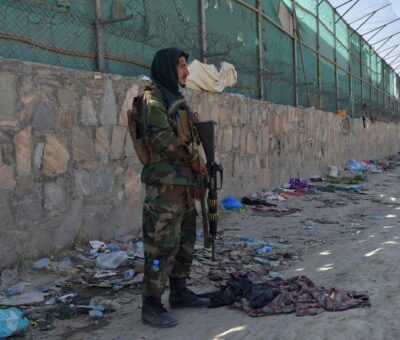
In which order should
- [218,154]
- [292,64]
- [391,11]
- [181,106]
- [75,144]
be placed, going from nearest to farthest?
[181,106] < [75,144] < [218,154] < [292,64] < [391,11]

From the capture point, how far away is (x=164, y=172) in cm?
289

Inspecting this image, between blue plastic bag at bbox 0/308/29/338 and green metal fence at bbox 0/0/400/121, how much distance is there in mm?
2043

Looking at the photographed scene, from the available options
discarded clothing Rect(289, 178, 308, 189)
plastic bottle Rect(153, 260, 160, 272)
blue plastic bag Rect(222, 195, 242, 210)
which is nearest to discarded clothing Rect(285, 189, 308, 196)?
discarded clothing Rect(289, 178, 308, 189)

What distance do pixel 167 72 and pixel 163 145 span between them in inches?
18.5

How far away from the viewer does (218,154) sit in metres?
7.00

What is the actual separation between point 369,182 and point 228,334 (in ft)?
31.7

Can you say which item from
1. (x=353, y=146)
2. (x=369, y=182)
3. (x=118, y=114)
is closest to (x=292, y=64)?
(x=369, y=182)

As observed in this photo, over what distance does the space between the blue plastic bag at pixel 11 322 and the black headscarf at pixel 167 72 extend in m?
1.51

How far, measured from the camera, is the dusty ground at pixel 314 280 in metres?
2.58

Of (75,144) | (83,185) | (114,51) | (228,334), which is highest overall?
(114,51)

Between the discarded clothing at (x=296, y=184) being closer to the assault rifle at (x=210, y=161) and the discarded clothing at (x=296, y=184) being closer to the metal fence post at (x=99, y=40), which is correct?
the metal fence post at (x=99, y=40)

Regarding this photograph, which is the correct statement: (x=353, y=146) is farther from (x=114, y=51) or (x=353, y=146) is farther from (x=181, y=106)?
(x=181, y=106)

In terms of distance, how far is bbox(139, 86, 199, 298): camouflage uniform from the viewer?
9.26 ft

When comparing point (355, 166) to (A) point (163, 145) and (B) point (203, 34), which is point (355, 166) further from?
(A) point (163, 145)
